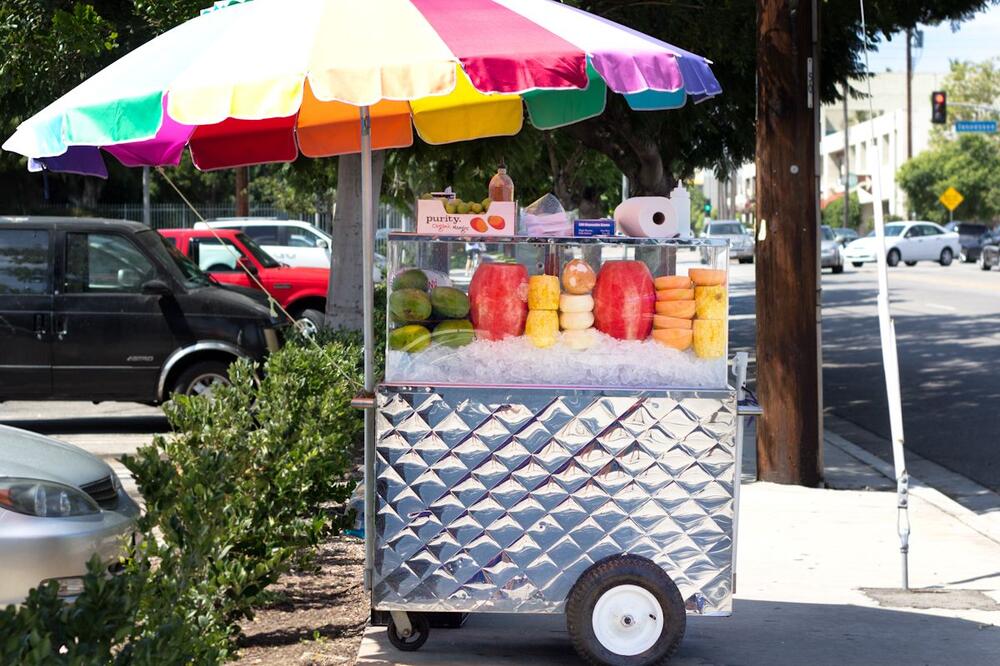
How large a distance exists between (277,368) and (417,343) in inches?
92.4

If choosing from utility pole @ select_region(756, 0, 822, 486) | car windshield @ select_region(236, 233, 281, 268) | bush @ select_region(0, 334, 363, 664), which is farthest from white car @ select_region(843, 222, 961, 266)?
bush @ select_region(0, 334, 363, 664)

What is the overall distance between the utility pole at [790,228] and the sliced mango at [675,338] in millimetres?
4245

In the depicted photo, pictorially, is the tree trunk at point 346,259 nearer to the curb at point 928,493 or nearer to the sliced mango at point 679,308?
the curb at point 928,493

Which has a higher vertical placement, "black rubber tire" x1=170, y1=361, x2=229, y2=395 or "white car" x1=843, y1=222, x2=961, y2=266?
"white car" x1=843, y1=222, x2=961, y2=266

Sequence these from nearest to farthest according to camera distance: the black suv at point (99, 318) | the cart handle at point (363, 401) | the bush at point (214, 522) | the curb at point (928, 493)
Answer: the bush at point (214, 522)
the cart handle at point (363, 401)
the curb at point (928, 493)
the black suv at point (99, 318)

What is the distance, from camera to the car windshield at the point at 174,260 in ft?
39.1

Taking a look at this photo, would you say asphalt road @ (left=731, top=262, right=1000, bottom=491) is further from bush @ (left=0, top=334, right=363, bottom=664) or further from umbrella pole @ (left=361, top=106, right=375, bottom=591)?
umbrella pole @ (left=361, top=106, right=375, bottom=591)

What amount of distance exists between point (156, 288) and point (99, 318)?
57 cm

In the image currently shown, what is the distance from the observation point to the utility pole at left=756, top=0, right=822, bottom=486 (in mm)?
9477

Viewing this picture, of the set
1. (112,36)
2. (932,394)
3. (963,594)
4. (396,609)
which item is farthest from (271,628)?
(932,394)

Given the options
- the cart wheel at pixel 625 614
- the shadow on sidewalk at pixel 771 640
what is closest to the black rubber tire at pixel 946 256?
the shadow on sidewalk at pixel 771 640

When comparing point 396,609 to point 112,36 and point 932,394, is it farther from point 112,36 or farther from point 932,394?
point 932,394

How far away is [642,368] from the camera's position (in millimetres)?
5457

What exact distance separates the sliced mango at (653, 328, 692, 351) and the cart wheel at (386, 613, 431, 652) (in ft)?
5.22
